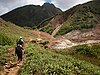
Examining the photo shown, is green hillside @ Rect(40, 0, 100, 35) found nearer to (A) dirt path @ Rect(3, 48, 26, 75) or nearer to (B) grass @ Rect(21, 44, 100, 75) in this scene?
(A) dirt path @ Rect(3, 48, 26, 75)

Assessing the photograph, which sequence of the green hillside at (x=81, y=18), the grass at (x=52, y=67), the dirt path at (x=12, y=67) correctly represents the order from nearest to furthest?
the grass at (x=52, y=67) < the dirt path at (x=12, y=67) < the green hillside at (x=81, y=18)

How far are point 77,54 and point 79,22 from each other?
141 ft

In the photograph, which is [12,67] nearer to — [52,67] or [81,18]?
[52,67]

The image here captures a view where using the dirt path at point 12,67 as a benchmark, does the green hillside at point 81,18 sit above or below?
above

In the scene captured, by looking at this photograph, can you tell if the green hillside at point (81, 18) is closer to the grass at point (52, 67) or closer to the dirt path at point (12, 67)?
the dirt path at point (12, 67)

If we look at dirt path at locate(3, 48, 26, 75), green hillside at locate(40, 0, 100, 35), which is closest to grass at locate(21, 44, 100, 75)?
dirt path at locate(3, 48, 26, 75)

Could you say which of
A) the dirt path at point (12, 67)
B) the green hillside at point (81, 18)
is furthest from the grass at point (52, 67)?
the green hillside at point (81, 18)

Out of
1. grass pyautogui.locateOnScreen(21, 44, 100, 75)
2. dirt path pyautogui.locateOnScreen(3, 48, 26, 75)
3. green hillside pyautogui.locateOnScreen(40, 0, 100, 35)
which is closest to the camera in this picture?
grass pyautogui.locateOnScreen(21, 44, 100, 75)

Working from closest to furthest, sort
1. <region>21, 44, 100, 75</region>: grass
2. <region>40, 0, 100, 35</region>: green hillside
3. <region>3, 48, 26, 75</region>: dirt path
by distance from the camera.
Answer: <region>21, 44, 100, 75</region>: grass → <region>3, 48, 26, 75</region>: dirt path → <region>40, 0, 100, 35</region>: green hillside

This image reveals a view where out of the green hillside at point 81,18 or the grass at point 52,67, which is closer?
the grass at point 52,67

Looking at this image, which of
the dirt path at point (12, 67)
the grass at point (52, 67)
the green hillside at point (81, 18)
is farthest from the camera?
the green hillside at point (81, 18)

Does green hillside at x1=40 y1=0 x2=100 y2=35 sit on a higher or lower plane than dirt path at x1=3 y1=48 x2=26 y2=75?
higher

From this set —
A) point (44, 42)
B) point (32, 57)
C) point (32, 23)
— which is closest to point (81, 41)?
point (44, 42)

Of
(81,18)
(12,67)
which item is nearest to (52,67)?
(12,67)
